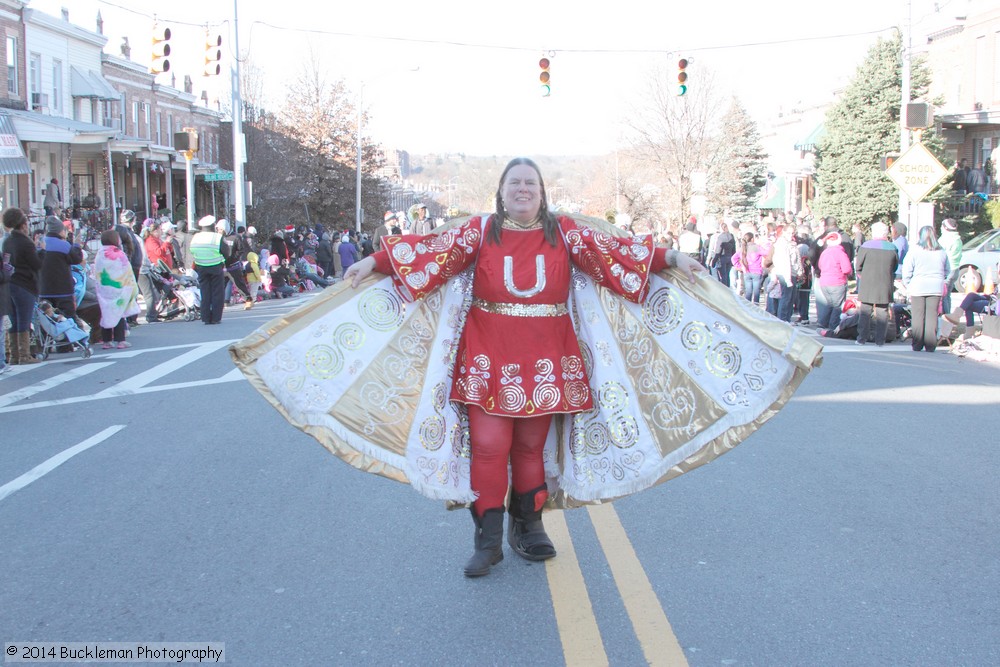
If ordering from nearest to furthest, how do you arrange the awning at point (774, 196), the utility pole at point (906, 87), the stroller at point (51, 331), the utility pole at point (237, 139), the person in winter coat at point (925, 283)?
1. the stroller at point (51, 331)
2. the person in winter coat at point (925, 283)
3. the utility pole at point (906, 87)
4. the utility pole at point (237, 139)
5. the awning at point (774, 196)

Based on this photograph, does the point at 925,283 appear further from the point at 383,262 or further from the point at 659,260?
the point at 383,262

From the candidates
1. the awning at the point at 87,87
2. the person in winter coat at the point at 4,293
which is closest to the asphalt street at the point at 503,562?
the person in winter coat at the point at 4,293

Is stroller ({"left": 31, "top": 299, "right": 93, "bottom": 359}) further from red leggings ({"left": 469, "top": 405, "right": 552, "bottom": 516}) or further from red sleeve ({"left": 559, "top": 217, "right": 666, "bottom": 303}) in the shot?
red sleeve ({"left": 559, "top": 217, "right": 666, "bottom": 303})

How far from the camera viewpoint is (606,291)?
5281 mm

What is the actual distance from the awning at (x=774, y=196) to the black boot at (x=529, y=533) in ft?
165

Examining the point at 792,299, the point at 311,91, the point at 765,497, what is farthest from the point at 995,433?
the point at 311,91

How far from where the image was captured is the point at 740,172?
178ft

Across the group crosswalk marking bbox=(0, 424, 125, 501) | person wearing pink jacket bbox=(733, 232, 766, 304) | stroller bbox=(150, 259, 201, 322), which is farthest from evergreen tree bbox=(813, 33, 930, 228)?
crosswalk marking bbox=(0, 424, 125, 501)

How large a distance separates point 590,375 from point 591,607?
4.04 ft

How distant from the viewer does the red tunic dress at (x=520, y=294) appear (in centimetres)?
487

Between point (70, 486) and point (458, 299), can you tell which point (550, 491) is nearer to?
point (458, 299)

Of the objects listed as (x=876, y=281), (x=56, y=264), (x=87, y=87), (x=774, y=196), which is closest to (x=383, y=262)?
(x=56, y=264)

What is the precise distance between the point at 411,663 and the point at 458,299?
1.92 m

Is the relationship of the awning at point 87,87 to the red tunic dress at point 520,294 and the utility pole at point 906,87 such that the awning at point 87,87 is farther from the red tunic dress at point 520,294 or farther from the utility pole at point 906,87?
the red tunic dress at point 520,294
